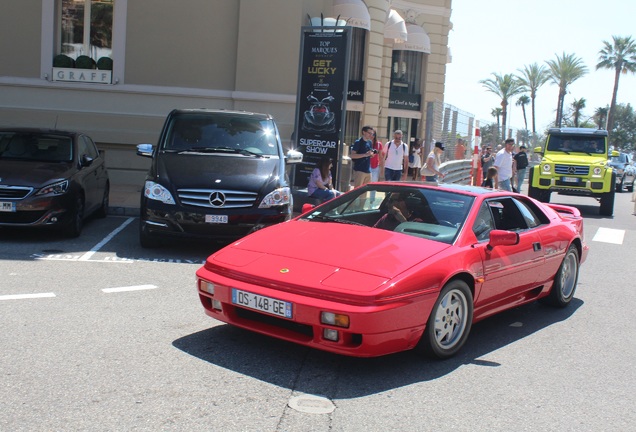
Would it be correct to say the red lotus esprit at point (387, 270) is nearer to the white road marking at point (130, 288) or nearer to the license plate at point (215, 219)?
the white road marking at point (130, 288)

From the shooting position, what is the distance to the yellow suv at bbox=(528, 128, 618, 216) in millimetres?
19781

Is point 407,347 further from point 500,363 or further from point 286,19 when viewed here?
point 286,19

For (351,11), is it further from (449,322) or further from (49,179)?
(449,322)

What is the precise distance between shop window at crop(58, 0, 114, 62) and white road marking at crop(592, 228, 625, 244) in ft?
37.5

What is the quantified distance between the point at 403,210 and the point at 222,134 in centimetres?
506

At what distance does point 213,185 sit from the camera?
9430 millimetres

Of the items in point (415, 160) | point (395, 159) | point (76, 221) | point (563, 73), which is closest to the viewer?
point (76, 221)

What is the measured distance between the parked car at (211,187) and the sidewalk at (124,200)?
109 inches

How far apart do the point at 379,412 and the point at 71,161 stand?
772 centimetres

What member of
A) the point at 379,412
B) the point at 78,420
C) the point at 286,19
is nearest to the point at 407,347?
the point at 379,412

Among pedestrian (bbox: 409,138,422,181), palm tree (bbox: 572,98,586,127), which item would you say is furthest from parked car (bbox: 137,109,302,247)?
palm tree (bbox: 572,98,586,127)

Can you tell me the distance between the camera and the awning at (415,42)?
31.7m

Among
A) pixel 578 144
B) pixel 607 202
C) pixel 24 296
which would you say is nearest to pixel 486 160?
pixel 578 144

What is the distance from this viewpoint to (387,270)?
516 cm
